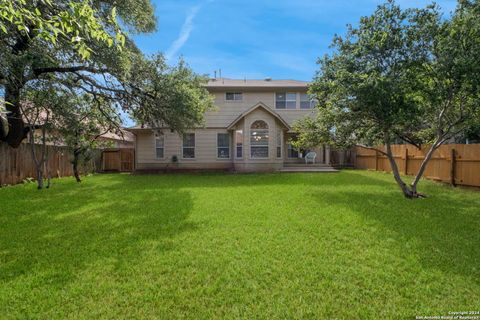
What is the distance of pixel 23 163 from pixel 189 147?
8.89m

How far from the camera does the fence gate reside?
21.5 meters

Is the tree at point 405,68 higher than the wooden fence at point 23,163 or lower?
higher

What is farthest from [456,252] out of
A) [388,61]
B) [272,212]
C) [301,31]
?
[301,31]

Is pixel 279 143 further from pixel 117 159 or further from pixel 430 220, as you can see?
pixel 117 159

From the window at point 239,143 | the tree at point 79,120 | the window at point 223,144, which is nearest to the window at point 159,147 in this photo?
the window at point 223,144

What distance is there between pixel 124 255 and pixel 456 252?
4971 mm

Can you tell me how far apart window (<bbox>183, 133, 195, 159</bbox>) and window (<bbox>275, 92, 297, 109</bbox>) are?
6.05 meters

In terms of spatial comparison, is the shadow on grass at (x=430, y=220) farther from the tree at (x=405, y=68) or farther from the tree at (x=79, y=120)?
the tree at (x=79, y=120)

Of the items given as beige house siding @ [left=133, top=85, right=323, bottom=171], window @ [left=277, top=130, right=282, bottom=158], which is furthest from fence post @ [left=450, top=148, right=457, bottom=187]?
beige house siding @ [left=133, top=85, right=323, bottom=171]

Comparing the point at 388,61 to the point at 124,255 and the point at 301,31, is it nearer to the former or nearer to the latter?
the point at 301,31

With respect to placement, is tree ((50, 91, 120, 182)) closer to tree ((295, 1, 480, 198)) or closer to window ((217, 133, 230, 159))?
window ((217, 133, 230, 159))

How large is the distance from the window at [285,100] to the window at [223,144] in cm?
396

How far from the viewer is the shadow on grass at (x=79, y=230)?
3918mm

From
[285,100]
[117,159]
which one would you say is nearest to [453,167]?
[285,100]
